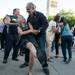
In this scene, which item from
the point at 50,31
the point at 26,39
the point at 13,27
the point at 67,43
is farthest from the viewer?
the point at 50,31

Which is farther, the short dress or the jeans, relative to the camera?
the jeans

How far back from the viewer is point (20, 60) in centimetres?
1230

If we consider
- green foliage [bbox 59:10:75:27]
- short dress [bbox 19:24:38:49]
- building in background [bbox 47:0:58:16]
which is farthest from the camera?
building in background [bbox 47:0:58:16]

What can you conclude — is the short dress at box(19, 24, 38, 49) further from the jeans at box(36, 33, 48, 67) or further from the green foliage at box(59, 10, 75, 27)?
the green foliage at box(59, 10, 75, 27)

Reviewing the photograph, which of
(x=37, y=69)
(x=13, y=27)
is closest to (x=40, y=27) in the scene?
(x=37, y=69)

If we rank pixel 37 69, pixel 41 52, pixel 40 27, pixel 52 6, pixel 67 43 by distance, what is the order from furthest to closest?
1. pixel 52 6
2. pixel 67 43
3. pixel 37 69
4. pixel 40 27
5. pixel 41 52

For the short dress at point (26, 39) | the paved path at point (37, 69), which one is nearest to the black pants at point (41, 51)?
the short dress at point (26, 39)

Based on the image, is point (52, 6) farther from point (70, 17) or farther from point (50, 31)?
point (50, 31)

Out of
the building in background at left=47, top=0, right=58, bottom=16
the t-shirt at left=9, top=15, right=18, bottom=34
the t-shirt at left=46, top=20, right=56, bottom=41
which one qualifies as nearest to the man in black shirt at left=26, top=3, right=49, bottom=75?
the t-shirt at left=9, top=15, right=18, bottom=34

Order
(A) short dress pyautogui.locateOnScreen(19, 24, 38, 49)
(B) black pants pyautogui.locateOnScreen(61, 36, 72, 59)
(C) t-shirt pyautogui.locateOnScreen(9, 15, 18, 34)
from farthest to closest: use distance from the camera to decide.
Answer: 1. (B) black pants pyautogui.locateOnScreen(61, 36, 72, 59)
2. (C) t-shirt pyautogui.locateOnScreen(9, 15, 18, 34)
3. (A) short dress pyautogui.locateOnScreen(19, 24, 38, 49)

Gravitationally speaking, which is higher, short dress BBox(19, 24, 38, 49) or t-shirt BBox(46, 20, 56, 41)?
short dress BBox(19, 24, 38, 49)

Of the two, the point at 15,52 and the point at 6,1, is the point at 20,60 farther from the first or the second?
the point at 6,1

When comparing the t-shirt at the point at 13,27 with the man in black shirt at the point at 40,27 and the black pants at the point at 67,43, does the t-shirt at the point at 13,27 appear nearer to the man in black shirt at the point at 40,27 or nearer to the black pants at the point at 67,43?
the black pants at the point at 67,43

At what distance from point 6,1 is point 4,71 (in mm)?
31344
